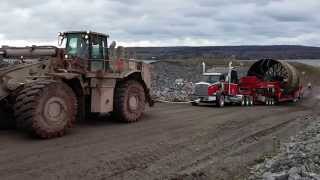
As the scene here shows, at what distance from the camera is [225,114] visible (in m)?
22.1

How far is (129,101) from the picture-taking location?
1780 cm

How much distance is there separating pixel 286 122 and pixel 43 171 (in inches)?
441

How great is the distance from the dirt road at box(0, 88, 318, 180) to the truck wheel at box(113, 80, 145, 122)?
0.36 m

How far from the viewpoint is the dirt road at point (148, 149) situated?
34.6 feet

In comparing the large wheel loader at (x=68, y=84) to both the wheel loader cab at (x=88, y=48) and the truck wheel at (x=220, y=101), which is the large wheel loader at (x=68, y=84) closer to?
the wheel loader cab at (x=88, y=48)

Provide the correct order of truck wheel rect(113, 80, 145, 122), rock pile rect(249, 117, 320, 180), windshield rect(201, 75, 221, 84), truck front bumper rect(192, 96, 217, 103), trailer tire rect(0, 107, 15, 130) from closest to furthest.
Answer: rock pile rect(249, 117, 320, 180) → trailer tire rect(0, 107, 15, 130) → truck wheel rect(113, 80, 145, 122) → truck front bumper rect(192, 96, 217, 103) → windshield rect(201, 75, 221, 84)

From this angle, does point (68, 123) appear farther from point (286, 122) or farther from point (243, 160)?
point (286, 122)

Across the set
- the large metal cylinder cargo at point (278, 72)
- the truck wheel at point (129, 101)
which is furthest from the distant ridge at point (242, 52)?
the truck wheel at point (129, 101)

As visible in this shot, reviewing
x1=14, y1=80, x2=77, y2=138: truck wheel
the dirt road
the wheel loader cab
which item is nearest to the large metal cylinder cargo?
the dirt road

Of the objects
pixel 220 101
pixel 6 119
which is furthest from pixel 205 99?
pixel 6 119

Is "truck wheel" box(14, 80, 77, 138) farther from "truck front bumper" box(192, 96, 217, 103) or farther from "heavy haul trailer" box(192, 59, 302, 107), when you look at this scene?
"heavy haul trailer" box(192, 59, 302, 107)

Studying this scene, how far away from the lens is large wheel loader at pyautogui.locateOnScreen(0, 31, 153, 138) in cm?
1364

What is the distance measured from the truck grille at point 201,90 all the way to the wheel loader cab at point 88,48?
10594 mm

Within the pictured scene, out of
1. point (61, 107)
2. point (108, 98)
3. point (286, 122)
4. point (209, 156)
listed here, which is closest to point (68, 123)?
point (61, 107)
